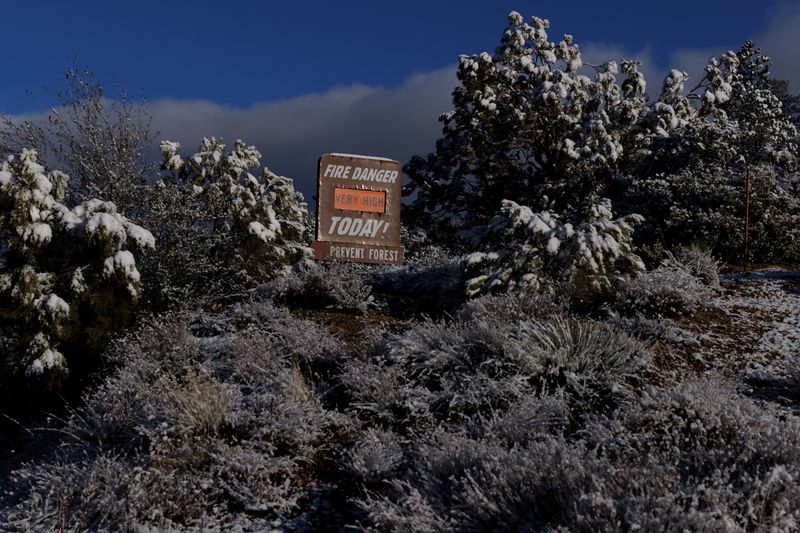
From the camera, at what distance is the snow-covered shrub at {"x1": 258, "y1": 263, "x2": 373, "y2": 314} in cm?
889

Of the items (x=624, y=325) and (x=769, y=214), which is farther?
(x=769, y=214)

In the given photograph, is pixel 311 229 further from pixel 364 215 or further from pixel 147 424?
pixel 147 424

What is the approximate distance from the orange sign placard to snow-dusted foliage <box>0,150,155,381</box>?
3.09 m

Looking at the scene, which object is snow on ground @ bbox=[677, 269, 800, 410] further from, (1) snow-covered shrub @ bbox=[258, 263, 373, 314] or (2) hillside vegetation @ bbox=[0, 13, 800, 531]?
(1) snow-covered shrub @ bbox=[258, 263, 373, 314]

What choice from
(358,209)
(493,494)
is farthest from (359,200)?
(493,494)

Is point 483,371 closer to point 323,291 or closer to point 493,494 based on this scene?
point 493,494

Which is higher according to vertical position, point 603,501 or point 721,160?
point 721,160

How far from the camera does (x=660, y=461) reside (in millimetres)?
3844

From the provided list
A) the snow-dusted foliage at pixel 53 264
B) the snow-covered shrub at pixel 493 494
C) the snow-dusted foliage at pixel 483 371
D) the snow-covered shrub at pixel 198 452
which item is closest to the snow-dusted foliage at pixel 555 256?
the snow-dusted foliage at pixel 483 371

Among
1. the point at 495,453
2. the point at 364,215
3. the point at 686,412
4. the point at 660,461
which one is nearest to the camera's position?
the point at 660,461

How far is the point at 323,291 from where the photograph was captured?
358 inches

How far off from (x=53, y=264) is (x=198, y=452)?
4.54 meters

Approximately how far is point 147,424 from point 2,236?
4.06 meters

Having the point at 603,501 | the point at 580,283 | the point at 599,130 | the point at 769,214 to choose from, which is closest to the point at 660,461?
the point at 603,501
